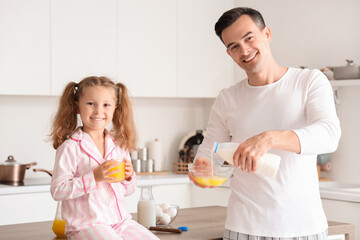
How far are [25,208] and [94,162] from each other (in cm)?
187

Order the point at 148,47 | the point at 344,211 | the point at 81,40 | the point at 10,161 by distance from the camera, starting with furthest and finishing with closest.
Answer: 1. the point at 148,47
2. the point at 81,40
3. the point at 10,161
4. the point at 344,211

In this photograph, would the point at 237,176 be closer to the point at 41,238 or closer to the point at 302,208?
the point at 302,208

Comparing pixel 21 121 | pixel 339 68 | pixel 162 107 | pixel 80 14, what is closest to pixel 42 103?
pixel 21 121

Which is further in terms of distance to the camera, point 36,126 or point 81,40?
point 36,126

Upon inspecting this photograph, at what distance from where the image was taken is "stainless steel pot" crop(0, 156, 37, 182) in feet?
13.3

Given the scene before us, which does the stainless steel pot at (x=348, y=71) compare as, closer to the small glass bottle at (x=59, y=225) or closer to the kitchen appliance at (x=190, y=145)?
the kitchen appliance at (x=190, y=145)

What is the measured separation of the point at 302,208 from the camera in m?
1.92

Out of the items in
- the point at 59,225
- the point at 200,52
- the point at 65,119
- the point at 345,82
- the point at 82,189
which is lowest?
the point at 59,225

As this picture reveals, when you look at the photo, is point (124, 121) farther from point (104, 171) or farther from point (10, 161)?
point (10, 161)

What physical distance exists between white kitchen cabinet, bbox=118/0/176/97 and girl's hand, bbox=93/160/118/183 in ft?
8.03

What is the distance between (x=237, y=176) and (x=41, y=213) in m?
2.24

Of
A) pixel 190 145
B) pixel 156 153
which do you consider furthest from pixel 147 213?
pixel 190 145

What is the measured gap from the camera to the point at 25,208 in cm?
385

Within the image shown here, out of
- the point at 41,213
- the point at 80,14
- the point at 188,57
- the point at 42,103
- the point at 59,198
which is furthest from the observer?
the point at 188,57
